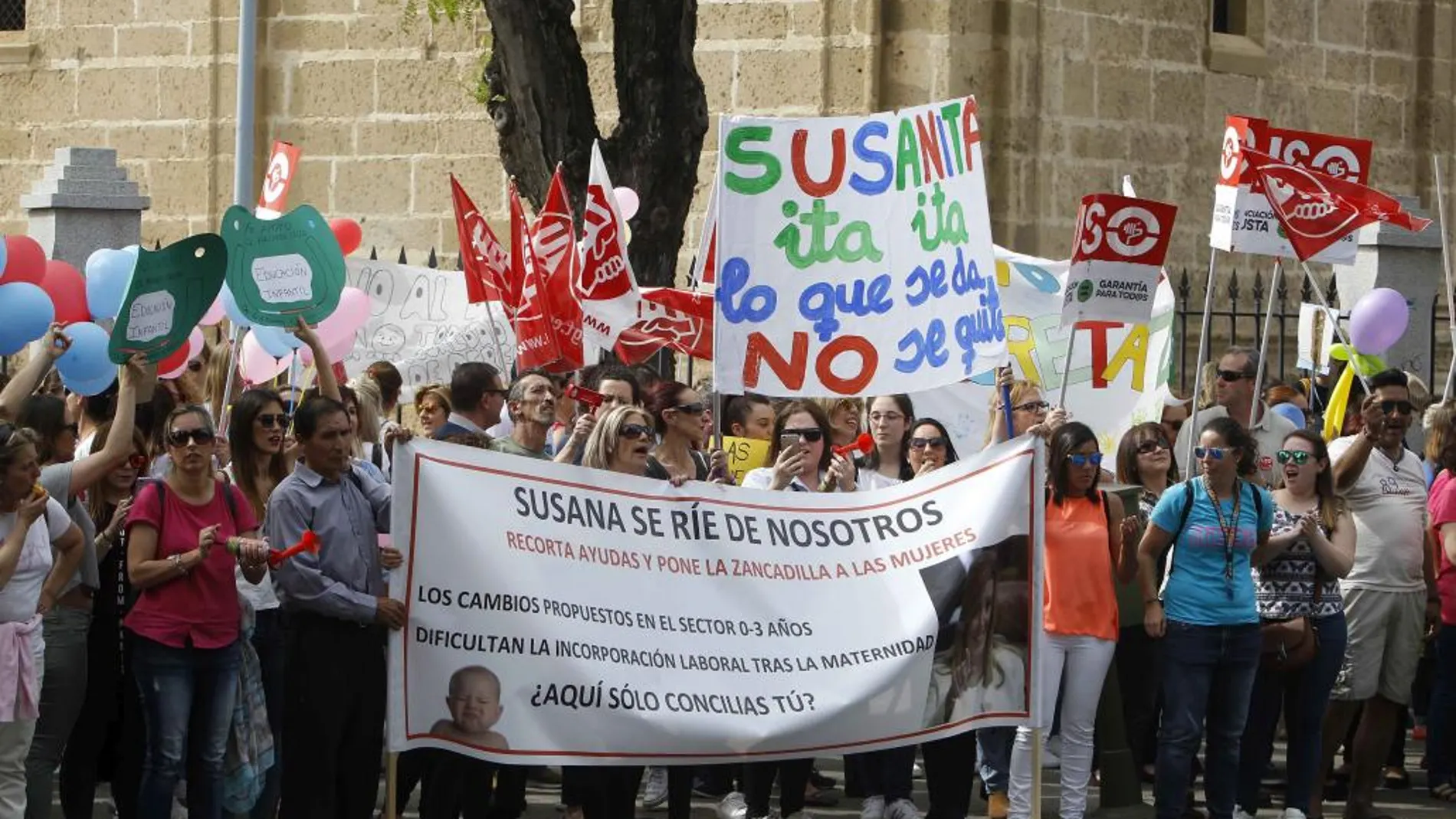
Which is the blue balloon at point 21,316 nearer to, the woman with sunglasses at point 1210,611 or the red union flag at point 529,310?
the red union flag at point 529,310

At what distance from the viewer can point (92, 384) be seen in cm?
1095

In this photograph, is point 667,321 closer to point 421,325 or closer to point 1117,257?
point 1117,257

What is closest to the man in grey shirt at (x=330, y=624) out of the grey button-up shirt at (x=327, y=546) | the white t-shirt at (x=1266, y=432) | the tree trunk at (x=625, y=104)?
the grey button-up shirt at (x=327, y=546)

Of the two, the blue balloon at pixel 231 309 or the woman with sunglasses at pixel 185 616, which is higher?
the blue balloon at pixel 231 309

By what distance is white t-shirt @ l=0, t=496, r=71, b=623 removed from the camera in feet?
29.7

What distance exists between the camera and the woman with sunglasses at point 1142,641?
1188 centimetres

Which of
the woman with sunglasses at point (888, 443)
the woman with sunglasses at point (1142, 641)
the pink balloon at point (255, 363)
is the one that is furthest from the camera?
the pink balloon at point (255, 363)

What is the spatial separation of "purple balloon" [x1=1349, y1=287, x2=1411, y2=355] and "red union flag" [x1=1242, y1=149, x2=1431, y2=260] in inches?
85.2

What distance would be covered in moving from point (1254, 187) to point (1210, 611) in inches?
111

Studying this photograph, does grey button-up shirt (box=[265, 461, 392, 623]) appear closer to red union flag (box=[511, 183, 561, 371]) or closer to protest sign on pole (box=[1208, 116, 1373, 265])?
red union flag (box=[511, 183, 561, 371])

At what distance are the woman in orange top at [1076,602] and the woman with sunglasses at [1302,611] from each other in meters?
0.71

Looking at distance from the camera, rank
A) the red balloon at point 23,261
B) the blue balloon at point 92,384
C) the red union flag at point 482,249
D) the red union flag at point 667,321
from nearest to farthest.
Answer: the blue balloon at point 92,384 → the red balloon at point 23,261 → the red union flag at point 667,321 → the red union flag at point 482,249

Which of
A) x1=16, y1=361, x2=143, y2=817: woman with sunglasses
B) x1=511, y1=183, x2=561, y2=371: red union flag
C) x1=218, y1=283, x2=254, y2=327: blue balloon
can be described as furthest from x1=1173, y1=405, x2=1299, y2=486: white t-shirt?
x1=16, y1=361, x2=143, y2=817: woman with sunglasses

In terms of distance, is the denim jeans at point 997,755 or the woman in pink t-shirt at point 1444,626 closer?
the denim jeans at point 997,755
